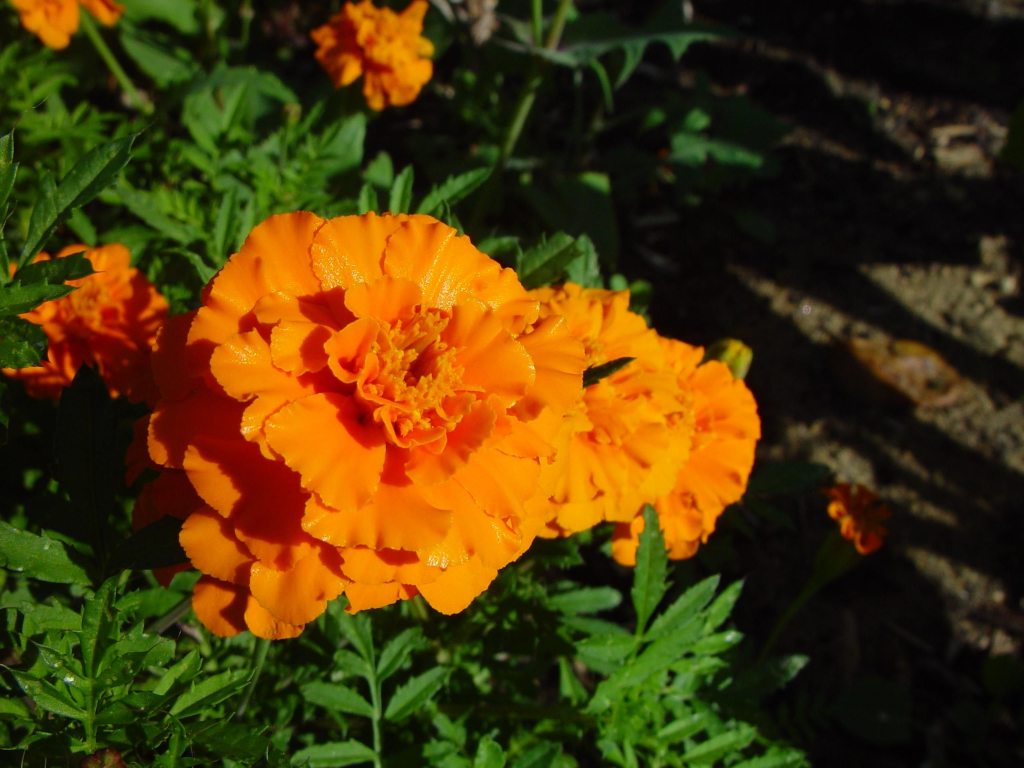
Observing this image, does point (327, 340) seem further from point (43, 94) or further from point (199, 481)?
point (43, 94)

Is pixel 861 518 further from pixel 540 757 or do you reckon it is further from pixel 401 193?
→ pixel 401 193

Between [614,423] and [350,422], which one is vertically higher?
[350,422]

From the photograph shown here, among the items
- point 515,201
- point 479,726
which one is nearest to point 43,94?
point 515,201

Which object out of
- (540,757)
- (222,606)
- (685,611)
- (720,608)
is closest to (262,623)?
(222,606)

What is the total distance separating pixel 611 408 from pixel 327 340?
1.68 ft

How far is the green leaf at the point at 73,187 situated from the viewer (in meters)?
1.07

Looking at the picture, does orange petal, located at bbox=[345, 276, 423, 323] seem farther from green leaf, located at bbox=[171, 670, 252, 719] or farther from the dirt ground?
the dirt ground

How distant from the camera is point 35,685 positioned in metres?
0.90

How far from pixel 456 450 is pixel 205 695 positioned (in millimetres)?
463

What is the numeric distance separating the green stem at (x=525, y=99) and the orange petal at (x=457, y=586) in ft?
6.08

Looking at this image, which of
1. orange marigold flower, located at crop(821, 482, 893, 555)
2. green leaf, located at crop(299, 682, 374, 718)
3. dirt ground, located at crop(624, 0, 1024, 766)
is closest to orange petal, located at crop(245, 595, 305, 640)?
green leaf, located at crop(299, 682, 374, 718)

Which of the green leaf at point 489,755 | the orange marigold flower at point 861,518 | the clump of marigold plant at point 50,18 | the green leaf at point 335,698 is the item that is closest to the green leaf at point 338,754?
the green leaf at point 335,698

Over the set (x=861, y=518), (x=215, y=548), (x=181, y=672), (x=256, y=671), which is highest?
(x=215, y=548)

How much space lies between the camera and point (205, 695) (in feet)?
3.28
